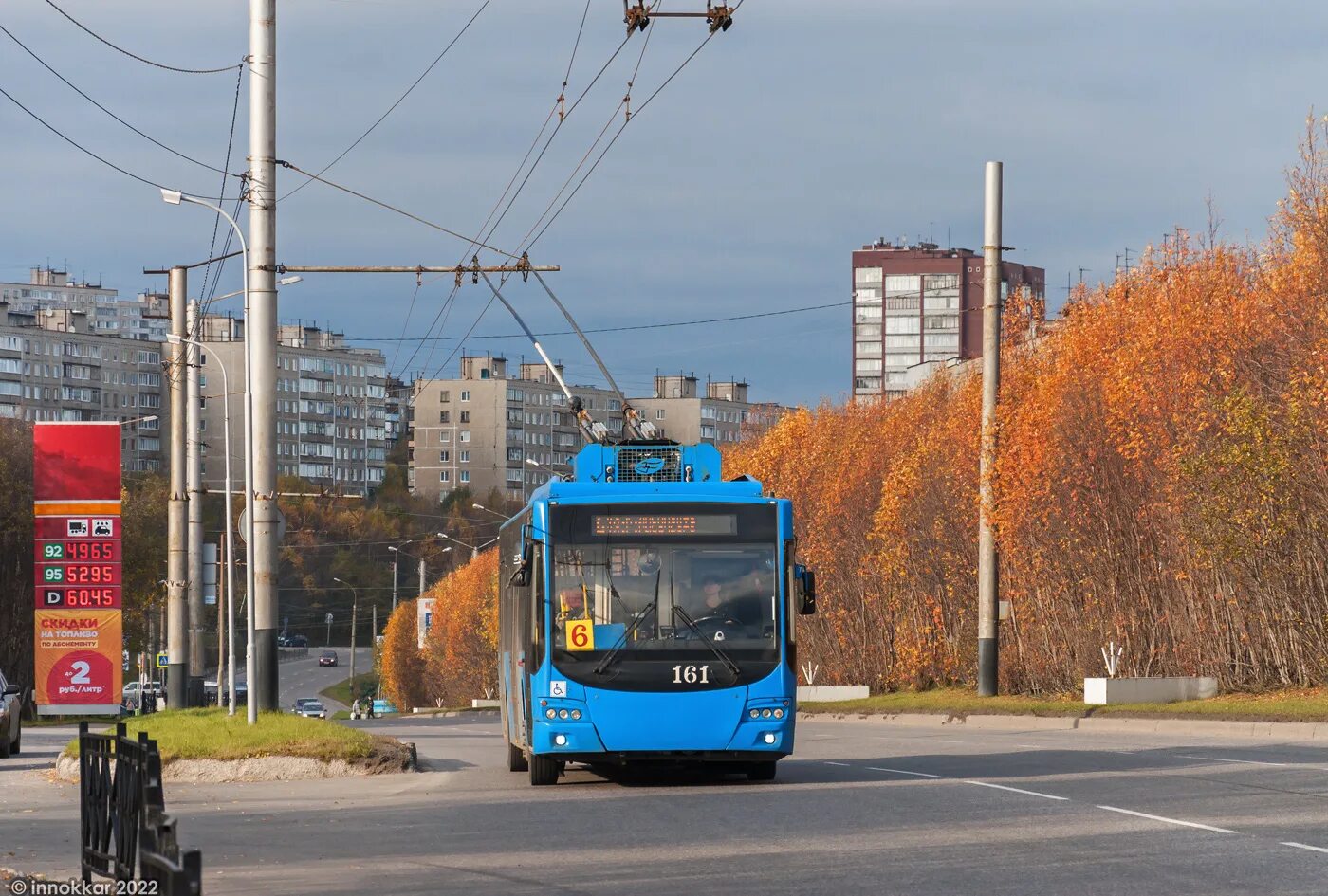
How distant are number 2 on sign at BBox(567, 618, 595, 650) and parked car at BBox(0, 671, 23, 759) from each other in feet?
47.7

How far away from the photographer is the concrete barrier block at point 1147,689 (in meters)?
35.8

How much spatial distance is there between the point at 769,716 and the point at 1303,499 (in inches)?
700

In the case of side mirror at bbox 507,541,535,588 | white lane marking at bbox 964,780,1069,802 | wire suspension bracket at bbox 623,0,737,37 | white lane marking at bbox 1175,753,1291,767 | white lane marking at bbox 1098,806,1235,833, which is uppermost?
wire suspension bracket at bbox 623,0,737,37

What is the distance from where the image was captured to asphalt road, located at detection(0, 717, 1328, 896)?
38.9 ft

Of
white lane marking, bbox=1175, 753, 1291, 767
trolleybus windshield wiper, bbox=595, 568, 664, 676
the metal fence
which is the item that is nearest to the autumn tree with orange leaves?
white lane marking, bbox=1175, 753, 1291, 767

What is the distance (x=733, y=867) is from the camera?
41.1 feet

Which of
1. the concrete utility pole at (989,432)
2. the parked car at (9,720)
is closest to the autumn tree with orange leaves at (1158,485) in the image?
the concrete utility pole at (989,432)

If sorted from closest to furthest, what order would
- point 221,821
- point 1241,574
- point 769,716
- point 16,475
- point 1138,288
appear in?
point 221,821, point 769,716, point 1241,574, point 1138,288, point 16,475

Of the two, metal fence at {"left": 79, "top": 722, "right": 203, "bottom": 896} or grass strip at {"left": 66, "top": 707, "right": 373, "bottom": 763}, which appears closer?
metal fence at {"left": 79, "top": 722, "right": 203, "bottom": 896}

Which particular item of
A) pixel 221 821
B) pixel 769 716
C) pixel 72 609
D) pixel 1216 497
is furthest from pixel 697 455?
pixel 72 609

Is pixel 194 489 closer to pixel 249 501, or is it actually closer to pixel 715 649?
pixel 249 501

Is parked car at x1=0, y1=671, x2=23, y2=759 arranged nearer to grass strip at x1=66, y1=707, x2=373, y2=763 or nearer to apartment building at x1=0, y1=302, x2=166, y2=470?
grass strip at x1=66, y1=707, x2=373, y2=763

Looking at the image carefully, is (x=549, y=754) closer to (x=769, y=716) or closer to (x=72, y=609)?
(x=769, y=716)

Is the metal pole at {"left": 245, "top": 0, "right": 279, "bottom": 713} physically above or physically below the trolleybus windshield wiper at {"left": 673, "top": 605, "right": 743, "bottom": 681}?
above
